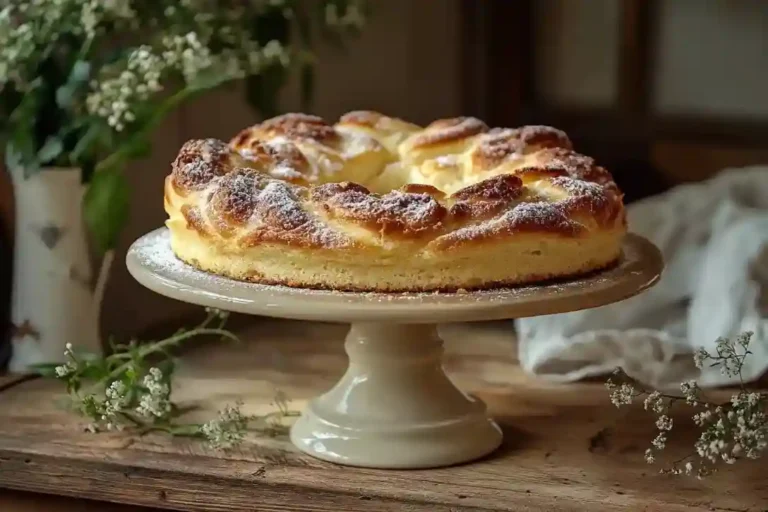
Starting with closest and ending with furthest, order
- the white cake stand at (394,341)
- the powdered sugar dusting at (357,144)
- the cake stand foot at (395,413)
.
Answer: the white cake stand at (394,341)
the cake stand foot at (395,413)
the powdered sugar dusting at (357,144)

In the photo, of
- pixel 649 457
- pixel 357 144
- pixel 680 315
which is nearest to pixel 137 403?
pixel 357 144

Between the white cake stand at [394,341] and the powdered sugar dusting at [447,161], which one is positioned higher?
the powdered sugar dusting at [447,161]

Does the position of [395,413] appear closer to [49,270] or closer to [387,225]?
[387,225]

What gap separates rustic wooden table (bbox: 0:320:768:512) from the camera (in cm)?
75

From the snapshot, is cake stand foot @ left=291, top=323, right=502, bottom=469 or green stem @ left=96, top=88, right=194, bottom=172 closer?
cake stand foot @ left=291, top=323, right=502, bottom=469

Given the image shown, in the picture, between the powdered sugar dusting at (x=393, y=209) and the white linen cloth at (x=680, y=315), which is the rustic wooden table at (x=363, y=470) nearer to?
the white linen cloth at (x=680, y=315)

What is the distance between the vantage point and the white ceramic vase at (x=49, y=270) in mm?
1017

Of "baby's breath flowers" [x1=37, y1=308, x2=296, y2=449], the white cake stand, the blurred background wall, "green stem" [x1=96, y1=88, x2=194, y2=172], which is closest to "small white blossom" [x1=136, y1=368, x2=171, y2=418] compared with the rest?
"baby's breath flowers" [x1=37, y1=308, x2=296, y2=449]

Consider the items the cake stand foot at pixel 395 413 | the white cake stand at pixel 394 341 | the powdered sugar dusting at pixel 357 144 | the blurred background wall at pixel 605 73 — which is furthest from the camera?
the blurred background wall at pixel 605 73

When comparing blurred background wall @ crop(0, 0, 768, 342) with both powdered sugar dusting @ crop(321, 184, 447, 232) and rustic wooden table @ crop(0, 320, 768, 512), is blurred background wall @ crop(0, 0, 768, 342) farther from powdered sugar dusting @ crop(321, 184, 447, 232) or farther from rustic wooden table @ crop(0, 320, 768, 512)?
powdered sugar dusting @ crop(321, 184, 447, 232)

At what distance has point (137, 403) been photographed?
922 mm

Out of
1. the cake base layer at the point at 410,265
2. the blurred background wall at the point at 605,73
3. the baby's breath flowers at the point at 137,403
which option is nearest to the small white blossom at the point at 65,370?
the baby's breath flowers at the point at 137,403

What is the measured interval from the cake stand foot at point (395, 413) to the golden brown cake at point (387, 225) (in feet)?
0.40

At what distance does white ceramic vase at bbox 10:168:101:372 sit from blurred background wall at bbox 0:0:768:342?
72 centimetres
